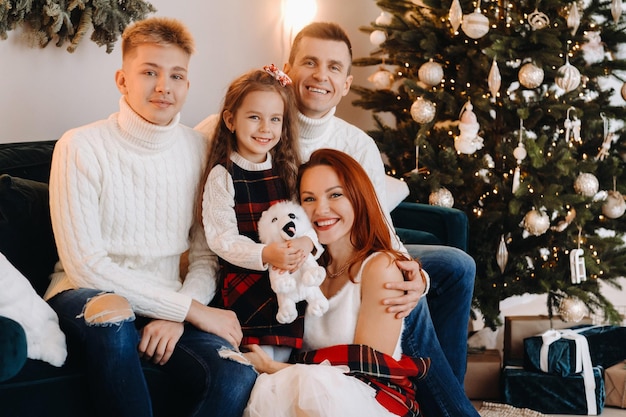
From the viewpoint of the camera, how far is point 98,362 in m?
1.81

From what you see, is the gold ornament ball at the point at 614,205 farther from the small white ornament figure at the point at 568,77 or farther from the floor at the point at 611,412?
the floor at the point at 611,412

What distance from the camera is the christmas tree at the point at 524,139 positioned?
3195mm

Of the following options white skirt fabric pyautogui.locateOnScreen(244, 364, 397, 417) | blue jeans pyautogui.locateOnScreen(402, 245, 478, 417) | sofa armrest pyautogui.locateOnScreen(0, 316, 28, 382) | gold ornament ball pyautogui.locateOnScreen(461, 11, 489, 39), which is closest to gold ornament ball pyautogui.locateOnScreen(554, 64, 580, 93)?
gold ornament ball pyautogui.locateOnScreen(461, 11, 489, 39)

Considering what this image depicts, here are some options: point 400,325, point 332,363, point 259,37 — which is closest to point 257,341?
point 332,363

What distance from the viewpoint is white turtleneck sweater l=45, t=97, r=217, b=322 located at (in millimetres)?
2039

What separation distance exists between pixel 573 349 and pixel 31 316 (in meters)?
2.08

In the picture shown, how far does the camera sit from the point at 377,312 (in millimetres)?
2100

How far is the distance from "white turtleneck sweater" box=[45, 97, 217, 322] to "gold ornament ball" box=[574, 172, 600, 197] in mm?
1621

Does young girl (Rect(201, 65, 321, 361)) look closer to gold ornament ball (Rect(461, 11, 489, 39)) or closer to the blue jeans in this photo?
the blue jeans

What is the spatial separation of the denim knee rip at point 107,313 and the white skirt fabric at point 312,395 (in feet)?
1.16

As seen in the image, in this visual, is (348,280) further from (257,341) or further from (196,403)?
(196,403)

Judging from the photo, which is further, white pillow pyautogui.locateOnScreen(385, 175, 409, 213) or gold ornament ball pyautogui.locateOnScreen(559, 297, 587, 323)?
gold ornament ball pyautogui.locateOnScreen(559, 297, 587, 323)

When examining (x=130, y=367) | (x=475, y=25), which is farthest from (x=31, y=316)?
(x=475, y=25)

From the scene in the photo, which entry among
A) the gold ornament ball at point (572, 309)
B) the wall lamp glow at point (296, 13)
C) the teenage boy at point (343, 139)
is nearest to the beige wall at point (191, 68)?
the wall lamp glow at point (296, 13)
